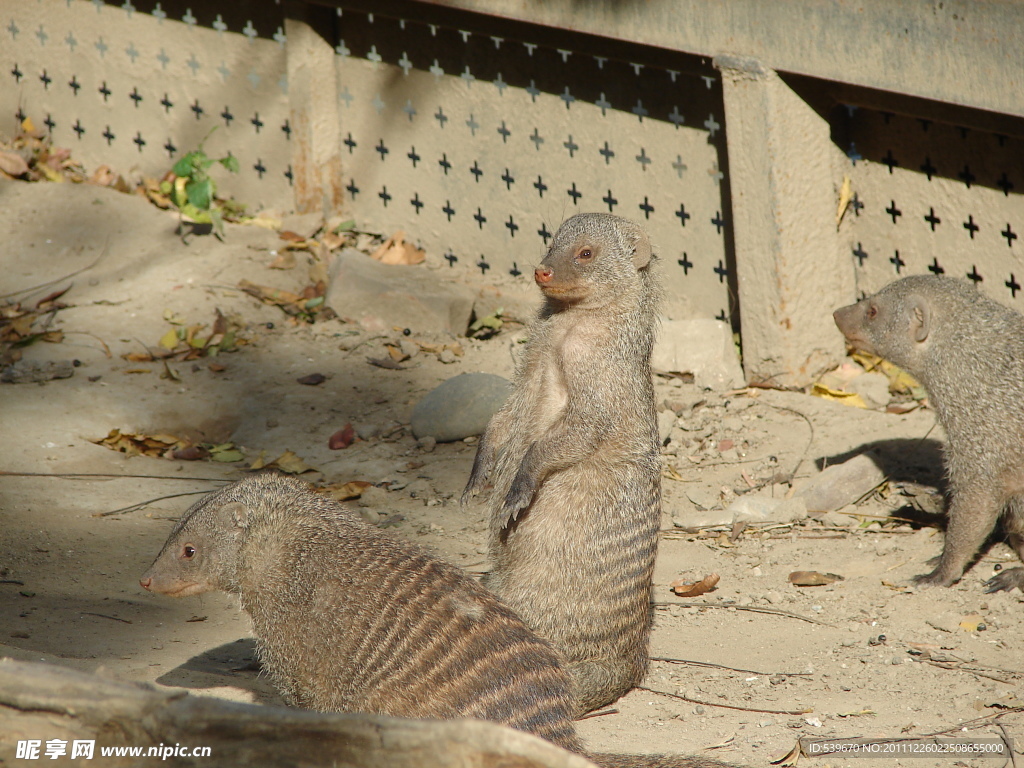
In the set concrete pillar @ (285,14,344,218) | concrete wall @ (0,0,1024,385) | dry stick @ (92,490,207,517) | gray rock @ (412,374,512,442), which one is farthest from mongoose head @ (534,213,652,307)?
concrete pillar @ (285,14,344,218)

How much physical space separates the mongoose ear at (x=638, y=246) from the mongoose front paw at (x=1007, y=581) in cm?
204

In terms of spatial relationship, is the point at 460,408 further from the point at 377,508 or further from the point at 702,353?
the point at 702,353

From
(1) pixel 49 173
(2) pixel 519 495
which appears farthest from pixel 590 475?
(1) pixel 49 173

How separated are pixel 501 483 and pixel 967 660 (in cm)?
183

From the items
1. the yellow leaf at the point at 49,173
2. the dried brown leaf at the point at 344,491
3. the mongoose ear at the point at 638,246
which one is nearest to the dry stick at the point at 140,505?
the dried brown leaf at the point at 344,491

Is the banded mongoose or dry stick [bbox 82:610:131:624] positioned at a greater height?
the banded mongoose

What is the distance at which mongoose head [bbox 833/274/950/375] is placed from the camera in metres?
4.52

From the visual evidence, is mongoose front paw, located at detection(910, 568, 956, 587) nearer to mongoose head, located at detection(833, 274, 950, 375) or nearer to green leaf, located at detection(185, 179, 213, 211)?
mongoose head, located at detection(833, 274, 950, 375)

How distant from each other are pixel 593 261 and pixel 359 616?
1.54 m

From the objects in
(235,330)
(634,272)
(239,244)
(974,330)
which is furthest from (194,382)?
(974,330)

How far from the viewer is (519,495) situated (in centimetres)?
363

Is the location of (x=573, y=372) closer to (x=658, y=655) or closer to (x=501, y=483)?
(x=501, y=483)

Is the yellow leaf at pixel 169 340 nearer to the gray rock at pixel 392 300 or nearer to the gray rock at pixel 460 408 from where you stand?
the gray rock at pixel 392 300

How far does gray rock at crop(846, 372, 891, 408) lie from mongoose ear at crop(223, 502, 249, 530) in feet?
12.4
